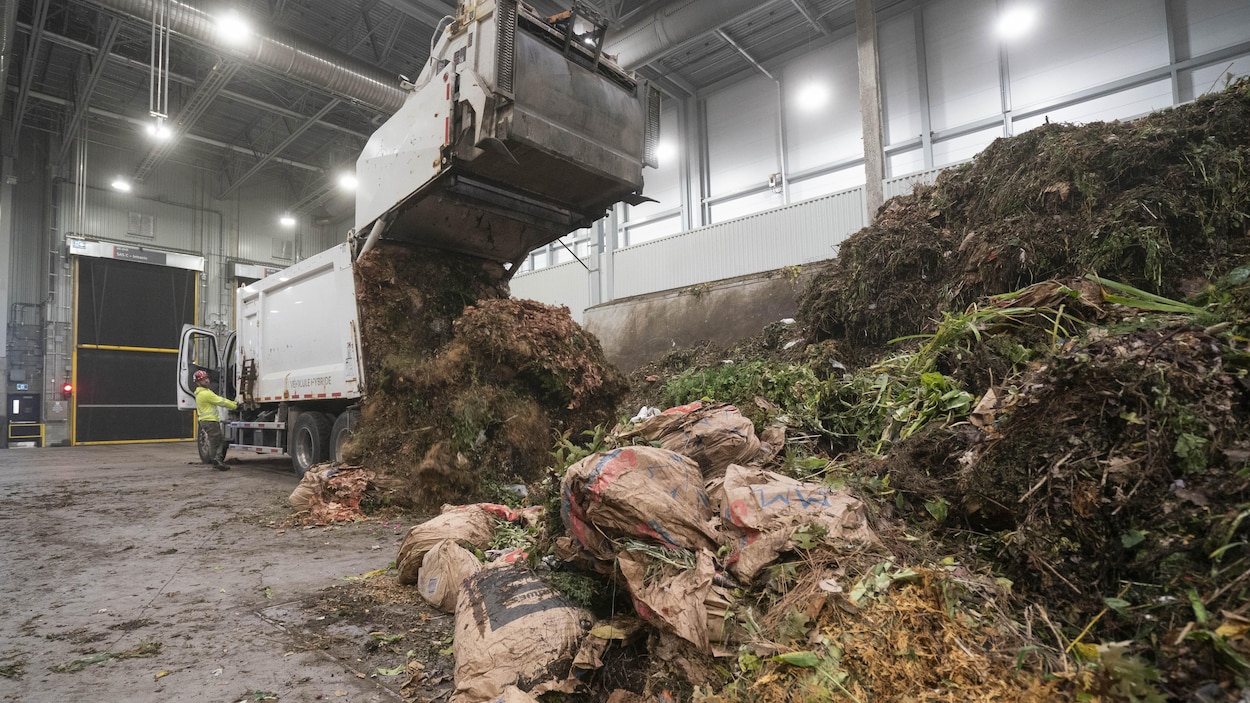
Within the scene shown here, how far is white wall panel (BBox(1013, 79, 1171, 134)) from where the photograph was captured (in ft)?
34.2

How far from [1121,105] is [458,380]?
12.8 m

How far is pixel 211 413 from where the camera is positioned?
9.16 metres

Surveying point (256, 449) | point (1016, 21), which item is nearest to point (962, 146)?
point (1016, 21)

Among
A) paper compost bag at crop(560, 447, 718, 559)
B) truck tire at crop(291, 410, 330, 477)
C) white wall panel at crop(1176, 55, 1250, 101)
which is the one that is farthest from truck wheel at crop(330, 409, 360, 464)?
white wall panel at crop(1176, 55, 1250, 101)

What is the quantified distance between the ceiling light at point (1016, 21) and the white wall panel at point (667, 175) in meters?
7.55

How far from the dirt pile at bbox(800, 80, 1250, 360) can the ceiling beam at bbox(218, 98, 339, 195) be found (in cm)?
1451

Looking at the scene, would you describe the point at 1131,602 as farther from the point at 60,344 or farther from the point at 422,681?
the point at 60,344

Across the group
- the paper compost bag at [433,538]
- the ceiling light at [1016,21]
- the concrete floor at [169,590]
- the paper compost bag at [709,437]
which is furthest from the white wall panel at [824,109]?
the paper compost bag at [433,538]

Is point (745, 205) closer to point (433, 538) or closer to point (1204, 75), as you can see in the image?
point (1204, 75)

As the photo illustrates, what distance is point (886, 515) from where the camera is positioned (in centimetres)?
218

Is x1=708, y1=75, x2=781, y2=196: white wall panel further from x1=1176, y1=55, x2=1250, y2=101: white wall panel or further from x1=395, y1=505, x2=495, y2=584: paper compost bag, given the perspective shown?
x1=395, y1=505, x2=495, y2=584: paper compost bag

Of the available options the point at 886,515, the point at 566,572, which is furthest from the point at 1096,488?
the point at 566,572

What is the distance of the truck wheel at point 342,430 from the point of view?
20.6 feet

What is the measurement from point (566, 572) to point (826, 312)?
3.50 m
